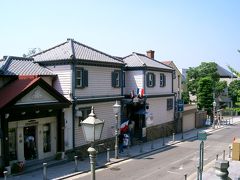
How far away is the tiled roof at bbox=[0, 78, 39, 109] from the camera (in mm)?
19597

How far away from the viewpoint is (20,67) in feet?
78.6

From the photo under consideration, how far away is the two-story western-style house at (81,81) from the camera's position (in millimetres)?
24219

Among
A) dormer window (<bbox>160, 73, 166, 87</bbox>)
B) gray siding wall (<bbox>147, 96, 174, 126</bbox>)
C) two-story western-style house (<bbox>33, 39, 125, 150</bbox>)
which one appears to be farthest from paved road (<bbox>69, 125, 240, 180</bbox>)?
dormer window (<bbox>160, 73, 166, 87</bbox>)

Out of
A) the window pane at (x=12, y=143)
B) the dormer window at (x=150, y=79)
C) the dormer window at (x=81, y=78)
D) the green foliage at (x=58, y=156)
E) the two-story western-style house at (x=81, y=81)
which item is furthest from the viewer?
the dormer window at (x=150, y=79)

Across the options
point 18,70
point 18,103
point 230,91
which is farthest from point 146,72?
point 230,91

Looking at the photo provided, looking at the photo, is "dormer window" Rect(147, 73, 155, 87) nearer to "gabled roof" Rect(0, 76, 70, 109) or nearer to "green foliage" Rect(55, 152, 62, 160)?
"gabled roof" Rect(0, 76, 70, 109)

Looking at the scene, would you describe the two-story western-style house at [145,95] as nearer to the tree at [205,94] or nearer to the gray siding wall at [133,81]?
the gray siding wall at [133,81]

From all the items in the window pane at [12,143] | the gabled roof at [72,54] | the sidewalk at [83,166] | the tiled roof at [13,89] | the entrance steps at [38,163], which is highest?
the gabled roof at [72,54]

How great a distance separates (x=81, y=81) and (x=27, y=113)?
560 cm

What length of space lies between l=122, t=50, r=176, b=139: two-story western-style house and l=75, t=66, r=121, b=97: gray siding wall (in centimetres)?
348

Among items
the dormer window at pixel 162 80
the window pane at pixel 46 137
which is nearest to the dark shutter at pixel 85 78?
the window pane at pixel 46 137

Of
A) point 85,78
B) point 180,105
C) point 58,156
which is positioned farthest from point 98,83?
point 180,105

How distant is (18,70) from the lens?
23297 millimetres

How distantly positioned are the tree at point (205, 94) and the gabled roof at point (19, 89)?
120 feet
